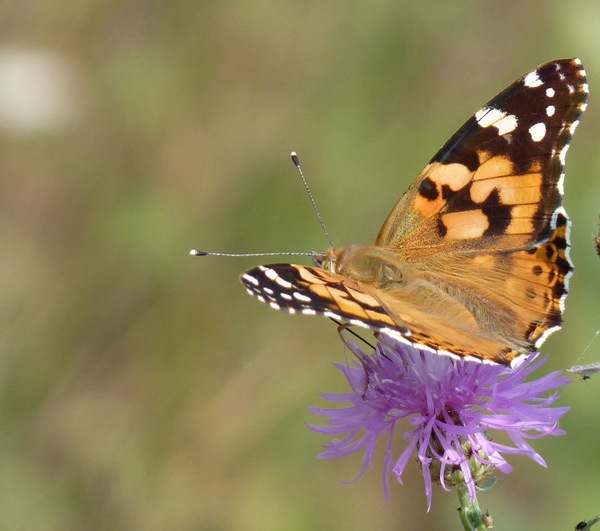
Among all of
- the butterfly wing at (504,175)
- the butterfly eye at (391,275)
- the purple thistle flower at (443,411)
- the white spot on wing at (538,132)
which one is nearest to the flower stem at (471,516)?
the purple thistle flower at (443,411)

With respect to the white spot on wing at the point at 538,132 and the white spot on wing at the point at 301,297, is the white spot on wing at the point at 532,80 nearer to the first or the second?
the white spot on wing at the point at 538,132

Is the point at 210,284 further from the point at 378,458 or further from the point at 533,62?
the point at 533,62

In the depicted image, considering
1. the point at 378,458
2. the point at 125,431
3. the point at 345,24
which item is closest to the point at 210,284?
the point at 125,431

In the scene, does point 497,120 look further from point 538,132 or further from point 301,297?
point 301,297


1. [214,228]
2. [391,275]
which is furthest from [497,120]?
[214,228]

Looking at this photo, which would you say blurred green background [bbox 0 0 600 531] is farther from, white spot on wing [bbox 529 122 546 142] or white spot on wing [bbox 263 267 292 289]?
white spot on wing [bbox 263 267 292 289]

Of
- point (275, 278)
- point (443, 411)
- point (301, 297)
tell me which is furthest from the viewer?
point (443, 411)

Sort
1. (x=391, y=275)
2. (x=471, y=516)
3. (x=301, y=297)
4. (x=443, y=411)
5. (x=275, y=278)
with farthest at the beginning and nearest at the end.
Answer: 1. (x=391, y=275)
2. (x=443, y=411)
3. (x=471, y=516)
4. (x=275, y=278)
5. (x=301, y=297)
